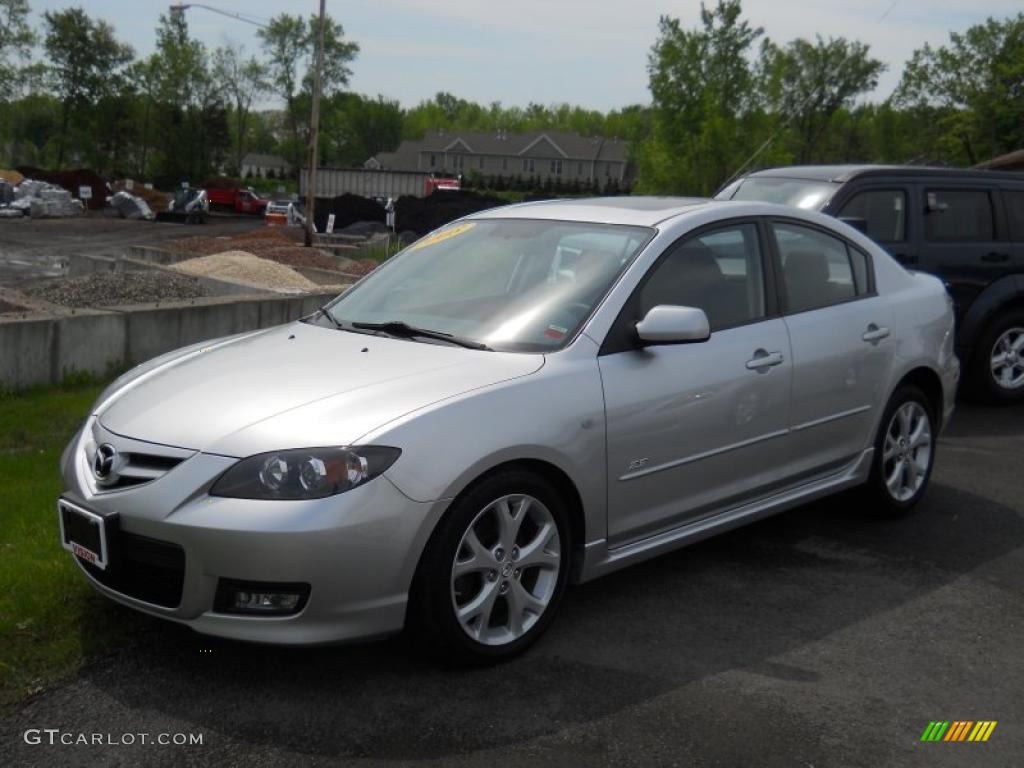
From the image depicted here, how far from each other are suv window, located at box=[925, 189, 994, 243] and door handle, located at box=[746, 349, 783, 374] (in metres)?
4.85

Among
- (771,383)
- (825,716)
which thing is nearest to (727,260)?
(771,383)

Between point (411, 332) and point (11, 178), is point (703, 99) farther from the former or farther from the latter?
point (411, 332)

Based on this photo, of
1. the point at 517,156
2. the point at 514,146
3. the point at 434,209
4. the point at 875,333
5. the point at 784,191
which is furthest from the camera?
the point at 514,146

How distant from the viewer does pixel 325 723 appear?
361 centimetres

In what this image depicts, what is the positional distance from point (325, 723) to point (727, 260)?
9.22 ft

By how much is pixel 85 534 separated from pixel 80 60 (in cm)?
8537

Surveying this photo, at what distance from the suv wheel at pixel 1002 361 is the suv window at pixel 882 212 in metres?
1.22

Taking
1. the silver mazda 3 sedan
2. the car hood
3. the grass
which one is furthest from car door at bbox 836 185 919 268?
the grass

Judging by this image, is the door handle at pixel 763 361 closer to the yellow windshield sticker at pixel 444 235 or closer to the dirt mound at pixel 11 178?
the yellow windshield sticker at pixel 444 235

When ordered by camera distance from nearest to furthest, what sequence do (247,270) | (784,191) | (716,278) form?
(716,278), (784,191), (247,270)

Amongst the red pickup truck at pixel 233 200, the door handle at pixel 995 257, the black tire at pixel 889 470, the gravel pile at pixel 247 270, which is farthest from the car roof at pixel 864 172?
the red pickup truck at pixel 233 200

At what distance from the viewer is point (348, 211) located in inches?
1783

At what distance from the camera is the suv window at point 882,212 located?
910cm

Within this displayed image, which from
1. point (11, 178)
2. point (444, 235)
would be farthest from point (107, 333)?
point (11, 178)
